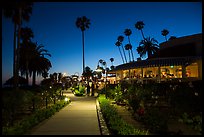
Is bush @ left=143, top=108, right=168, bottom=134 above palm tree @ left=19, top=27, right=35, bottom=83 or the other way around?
the other way around

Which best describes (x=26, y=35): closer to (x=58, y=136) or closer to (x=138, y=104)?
(x=138, y=104)

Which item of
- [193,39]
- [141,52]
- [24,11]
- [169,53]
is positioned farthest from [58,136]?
[141,52]

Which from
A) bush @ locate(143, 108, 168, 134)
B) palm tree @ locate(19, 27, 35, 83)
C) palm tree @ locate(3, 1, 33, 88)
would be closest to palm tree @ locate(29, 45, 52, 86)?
palm tree @ locate(19, 27, 35, 83)

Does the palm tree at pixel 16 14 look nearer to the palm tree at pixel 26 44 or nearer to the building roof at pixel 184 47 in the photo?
the palm tree at pixel 26 44

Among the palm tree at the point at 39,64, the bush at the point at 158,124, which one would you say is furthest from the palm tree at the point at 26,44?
the bush at the point at 158,124

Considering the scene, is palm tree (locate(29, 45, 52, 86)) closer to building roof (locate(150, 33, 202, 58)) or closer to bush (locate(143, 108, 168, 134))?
building roof (locate(150, 33, 202, 58))

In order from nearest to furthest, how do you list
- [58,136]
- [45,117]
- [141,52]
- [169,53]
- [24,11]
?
[58,136], [45,117], [24,11], [169,53], [141,52]

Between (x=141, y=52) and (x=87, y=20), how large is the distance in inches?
645

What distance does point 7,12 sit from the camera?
81.3 feet

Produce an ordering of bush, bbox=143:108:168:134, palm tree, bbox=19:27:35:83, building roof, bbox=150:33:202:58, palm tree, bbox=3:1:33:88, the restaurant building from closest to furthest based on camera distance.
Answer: bush, bbox=143:108:168:134
palm tree, bbox=3:1:33:88
the restaurant building
building roof, bbox=150:33:202:58
palm tree, bbox=19:27:35:83

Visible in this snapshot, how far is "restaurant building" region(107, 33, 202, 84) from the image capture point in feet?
116

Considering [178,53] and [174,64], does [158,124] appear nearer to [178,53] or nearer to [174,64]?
[174,64]

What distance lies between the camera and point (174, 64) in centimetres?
3422

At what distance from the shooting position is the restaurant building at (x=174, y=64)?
35.2 m
